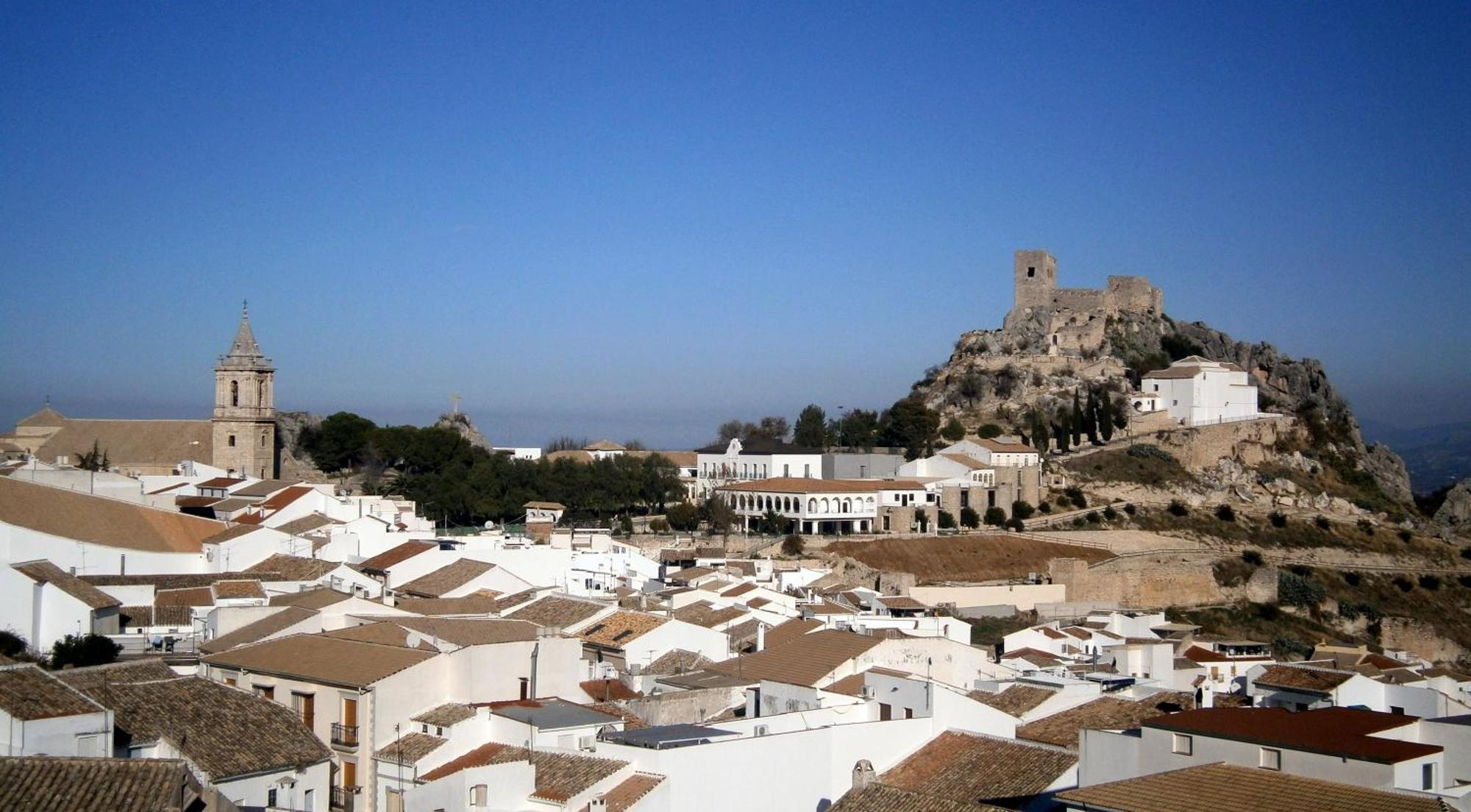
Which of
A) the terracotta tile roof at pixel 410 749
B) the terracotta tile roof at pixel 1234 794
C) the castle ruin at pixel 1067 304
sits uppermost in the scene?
the castle ruin at pixel 1067 304

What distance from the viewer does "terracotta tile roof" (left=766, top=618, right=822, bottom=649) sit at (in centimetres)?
2431

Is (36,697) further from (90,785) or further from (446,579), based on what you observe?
(446,579)

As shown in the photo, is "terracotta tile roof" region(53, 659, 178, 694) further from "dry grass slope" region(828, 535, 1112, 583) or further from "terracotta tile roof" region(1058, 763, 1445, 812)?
"dry grass slope" region(828, 535, 1112, 583)

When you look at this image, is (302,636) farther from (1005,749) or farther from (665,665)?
(1005,749)

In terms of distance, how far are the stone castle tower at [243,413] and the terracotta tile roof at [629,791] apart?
4501 cm

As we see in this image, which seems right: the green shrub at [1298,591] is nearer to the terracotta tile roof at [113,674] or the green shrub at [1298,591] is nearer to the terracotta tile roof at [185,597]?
the terracotta tile roof at [185,597]

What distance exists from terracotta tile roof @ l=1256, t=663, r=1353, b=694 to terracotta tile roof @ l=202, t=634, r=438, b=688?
12339mm

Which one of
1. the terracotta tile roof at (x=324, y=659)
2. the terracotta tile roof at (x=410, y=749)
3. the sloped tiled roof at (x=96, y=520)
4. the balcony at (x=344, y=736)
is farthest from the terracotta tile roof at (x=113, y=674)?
the sloped tiled roof at (x=96, y=520)

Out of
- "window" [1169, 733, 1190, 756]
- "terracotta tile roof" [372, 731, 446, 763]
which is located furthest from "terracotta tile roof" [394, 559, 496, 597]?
"window" [1169, 733, 1190, 756]

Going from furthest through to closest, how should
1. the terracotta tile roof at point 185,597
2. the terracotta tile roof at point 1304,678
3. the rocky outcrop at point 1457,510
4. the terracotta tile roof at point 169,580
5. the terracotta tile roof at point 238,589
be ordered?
the rocky outcrop at point 1457,510 → the terracotta tile roof at point 169,580 → the terracotta tile roof at point 238,589 → the terracotta tile roof at point 185,597 → the terracotta tile roof at point 1304,678

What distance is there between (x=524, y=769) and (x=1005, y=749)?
505 cm

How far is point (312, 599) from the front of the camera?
987 inches

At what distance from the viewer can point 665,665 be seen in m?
23.2

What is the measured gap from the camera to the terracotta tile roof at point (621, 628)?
23.7m
